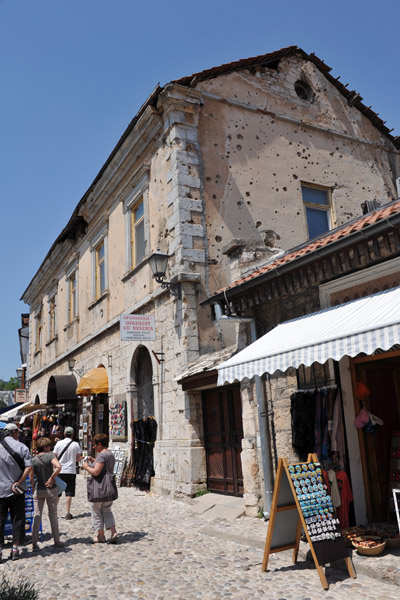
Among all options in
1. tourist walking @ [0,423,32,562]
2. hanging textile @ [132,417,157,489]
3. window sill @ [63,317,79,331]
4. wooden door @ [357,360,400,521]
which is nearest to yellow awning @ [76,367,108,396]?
hanging textile @ [132,417,157,489]

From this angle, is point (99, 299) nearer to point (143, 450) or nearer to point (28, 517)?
point (143, 450)

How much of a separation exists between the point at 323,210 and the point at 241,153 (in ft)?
8.21

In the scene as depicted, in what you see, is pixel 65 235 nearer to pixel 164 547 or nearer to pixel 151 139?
pixel 151 139

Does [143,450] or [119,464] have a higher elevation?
[143,450]

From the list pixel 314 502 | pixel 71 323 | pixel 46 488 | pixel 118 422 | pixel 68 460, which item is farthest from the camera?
pixel 71 323

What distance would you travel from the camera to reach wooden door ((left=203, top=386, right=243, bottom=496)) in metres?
8.63

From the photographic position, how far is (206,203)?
34.3ft

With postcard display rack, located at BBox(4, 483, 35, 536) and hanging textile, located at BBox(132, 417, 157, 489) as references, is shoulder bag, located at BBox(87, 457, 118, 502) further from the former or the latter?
hanging textile, located at BBox(132, 417, 157, 489)

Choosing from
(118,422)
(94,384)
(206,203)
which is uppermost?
(206,203)

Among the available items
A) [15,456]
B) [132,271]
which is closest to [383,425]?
[15,456]

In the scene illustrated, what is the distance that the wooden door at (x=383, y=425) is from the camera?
5883mm

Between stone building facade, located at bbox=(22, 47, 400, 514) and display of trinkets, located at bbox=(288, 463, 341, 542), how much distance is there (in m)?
2.45

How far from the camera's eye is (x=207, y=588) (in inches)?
181

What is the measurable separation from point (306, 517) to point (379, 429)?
6.48 feet
